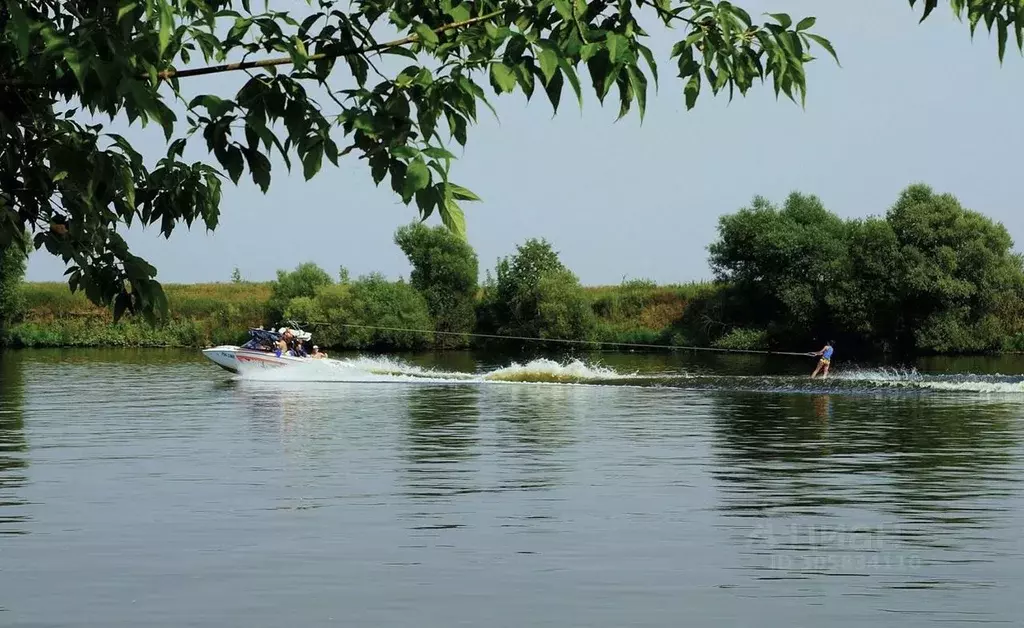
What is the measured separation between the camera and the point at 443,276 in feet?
329

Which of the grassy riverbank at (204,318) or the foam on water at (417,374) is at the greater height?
the grassy riverbank at (204,318)

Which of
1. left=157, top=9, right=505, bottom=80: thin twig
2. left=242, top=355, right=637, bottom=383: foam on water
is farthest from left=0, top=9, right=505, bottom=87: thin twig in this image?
left=242, top=355, right=637, bottom=383: foam on water

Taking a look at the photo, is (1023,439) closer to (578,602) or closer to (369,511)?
(369,511)

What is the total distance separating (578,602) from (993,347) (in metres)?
70.4

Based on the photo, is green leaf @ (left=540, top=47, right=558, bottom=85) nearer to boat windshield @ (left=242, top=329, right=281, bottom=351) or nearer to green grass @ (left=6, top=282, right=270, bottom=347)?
boat windshield @ (left=242, top=329, right=281, bottom=351)

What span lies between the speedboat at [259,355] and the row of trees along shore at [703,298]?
84.1ft

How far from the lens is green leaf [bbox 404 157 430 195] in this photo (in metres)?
4.65

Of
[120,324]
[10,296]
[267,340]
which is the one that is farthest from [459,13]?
[10,296]

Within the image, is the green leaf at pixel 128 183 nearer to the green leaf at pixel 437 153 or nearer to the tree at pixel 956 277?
the green leaf at pixel 437 153

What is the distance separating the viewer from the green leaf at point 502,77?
480cm

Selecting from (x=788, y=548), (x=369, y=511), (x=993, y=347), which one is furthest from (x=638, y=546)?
(x=993, y=347)

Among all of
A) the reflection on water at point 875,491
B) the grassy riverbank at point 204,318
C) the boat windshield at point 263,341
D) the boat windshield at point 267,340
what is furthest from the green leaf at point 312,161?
the grassy riverbank at point 204,318

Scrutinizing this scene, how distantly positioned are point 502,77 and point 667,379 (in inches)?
1712

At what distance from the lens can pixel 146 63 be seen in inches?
194
